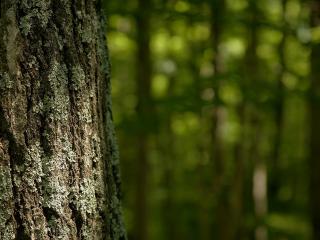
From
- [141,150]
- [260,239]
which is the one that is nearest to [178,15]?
[141,150]

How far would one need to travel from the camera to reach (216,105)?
416cm

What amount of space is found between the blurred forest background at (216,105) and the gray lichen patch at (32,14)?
2.28 metres

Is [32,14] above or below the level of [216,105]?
above

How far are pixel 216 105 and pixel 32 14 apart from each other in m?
2.89

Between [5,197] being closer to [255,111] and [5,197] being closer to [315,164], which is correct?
[315,164]

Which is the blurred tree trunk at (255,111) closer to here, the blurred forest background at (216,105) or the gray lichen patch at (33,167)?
the blurred forest background at (216,105)

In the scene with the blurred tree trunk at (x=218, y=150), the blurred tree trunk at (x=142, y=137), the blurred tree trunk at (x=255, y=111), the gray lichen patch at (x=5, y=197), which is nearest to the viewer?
the gray lichen patch at (x=5, y=197)

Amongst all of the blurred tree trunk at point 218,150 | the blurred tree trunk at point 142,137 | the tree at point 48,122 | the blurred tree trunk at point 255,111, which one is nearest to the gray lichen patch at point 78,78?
the tree at point 48,122

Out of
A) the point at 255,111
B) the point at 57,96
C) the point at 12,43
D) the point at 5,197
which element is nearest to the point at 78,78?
the point at 57,96

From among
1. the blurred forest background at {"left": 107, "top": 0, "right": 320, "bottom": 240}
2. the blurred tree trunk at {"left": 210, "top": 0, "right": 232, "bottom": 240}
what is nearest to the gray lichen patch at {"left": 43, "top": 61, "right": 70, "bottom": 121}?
the blurred forest background at {"left": 107, "top": 0, "right": 320, "bottom": 240}

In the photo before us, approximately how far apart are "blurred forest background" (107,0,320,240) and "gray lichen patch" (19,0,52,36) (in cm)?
228

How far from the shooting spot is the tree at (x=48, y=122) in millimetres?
1363

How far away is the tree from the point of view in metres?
1.36

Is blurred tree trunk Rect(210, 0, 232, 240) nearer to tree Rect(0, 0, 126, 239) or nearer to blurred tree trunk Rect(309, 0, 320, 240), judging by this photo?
blurred tree trunk Rect(309, 0, 320, 240)
